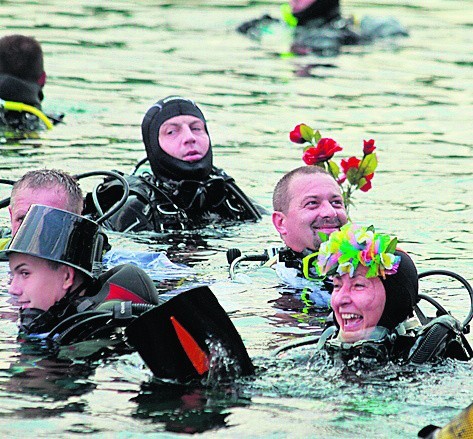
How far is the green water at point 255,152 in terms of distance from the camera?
18.1ft

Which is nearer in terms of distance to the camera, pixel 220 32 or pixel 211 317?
pixel 211 317

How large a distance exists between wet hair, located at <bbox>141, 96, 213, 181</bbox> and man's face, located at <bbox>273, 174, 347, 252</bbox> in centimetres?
204

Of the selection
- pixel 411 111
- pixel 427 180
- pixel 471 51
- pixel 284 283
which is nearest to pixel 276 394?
pixel 284 283

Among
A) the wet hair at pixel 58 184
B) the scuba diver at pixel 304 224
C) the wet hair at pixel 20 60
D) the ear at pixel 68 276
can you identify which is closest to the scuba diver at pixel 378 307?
the ear at pixel 68 276

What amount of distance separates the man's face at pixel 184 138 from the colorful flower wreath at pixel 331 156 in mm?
1366

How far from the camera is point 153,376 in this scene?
5938mm

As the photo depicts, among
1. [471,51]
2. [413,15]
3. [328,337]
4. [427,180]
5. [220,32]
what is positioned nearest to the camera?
[328,337]

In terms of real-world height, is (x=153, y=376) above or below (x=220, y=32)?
below

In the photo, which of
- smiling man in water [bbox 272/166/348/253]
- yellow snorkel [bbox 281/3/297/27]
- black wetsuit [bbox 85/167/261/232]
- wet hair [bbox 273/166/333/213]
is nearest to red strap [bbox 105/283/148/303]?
smiling man in water [bbox 272/166/348/253]

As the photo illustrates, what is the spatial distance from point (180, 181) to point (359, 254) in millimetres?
4108

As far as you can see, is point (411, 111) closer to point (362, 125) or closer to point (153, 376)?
point (362, 125)

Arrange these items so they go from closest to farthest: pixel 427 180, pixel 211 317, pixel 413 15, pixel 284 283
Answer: pixel 211 317 < pixel 284 283 < pixel 427 180 < pixel 413 15

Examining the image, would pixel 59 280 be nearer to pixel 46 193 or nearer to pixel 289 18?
pixel 46 193

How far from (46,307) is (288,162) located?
6146mm
